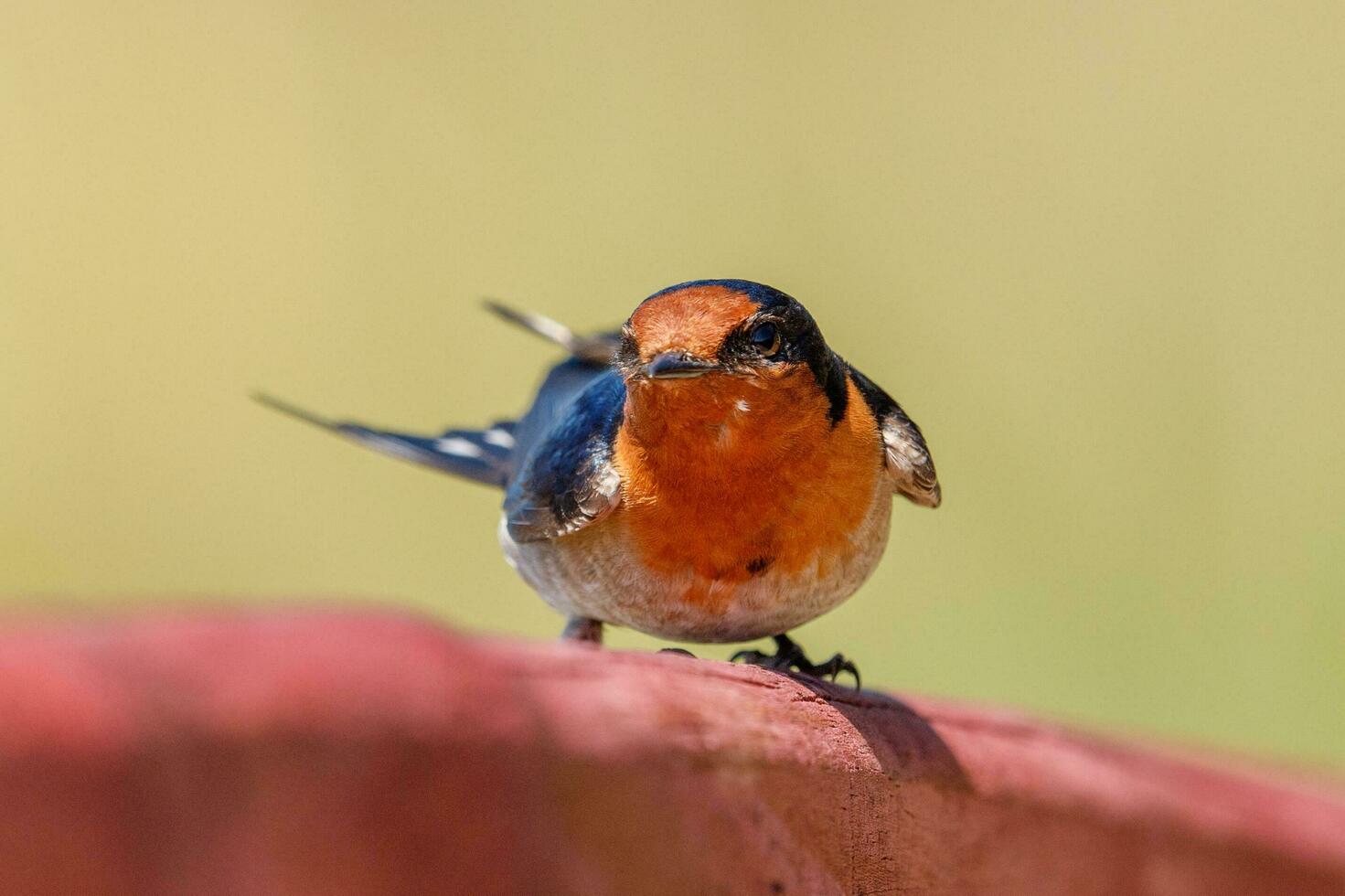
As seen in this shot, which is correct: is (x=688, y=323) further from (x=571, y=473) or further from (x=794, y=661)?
(x=794, y=661)

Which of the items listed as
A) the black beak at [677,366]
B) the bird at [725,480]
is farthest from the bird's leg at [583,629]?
the black beak at [677,366]

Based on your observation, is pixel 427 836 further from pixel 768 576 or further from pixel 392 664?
pixel 768 576

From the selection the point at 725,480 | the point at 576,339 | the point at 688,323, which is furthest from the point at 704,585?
the point at 576,339

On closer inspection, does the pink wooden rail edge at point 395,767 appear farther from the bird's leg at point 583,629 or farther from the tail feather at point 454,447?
the tail feather at point 454,447

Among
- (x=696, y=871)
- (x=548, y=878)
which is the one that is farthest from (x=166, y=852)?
(x=696, y=871)

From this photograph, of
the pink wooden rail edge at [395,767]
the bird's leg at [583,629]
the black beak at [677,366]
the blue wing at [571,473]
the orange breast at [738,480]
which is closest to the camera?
the pink wooden rail edge at [395,767]

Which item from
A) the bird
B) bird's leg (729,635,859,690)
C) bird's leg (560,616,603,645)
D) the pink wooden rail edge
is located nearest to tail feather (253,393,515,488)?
bird's leg (560,616,603,645)

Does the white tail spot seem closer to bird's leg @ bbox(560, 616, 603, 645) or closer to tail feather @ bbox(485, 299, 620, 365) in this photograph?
tail feather @ bbox(485, 299, 620, 365)
